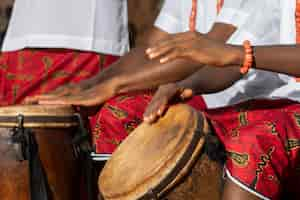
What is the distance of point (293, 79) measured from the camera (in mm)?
2848

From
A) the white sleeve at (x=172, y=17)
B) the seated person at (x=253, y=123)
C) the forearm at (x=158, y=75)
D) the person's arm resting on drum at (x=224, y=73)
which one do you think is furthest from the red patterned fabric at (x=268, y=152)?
the white sleeve at (x=172, y=17)

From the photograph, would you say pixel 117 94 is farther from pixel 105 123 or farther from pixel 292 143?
pixel 292 143

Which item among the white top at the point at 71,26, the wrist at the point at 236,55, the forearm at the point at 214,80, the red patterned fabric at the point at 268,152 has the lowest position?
the red patterned fabric at the point at 268,152

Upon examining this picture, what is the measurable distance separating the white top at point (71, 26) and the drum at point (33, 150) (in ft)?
3.16

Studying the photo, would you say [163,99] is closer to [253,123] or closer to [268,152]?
[253,123]

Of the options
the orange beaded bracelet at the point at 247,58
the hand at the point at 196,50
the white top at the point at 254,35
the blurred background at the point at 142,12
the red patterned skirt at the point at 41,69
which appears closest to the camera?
the hand at the point at 196,50

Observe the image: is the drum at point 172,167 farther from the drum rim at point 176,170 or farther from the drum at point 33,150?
the drum at point 33,150

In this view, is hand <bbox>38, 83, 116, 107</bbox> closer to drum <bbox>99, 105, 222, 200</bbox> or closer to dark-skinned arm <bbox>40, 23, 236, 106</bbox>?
dark-skinned arm <bbox>40, 23, 236, 106</bbox>

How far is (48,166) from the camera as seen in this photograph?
9.52 feet

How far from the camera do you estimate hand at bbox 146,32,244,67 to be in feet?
7.59

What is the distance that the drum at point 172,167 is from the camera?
7.88ft

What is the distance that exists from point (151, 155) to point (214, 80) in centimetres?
64

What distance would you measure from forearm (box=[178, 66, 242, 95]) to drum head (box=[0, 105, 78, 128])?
485 millimetres

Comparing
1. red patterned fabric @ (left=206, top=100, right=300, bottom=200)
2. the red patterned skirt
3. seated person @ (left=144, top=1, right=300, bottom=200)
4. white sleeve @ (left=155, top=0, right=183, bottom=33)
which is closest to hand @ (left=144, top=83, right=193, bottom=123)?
seated person @ (left=144, top=1, right=300, bottom=200)
